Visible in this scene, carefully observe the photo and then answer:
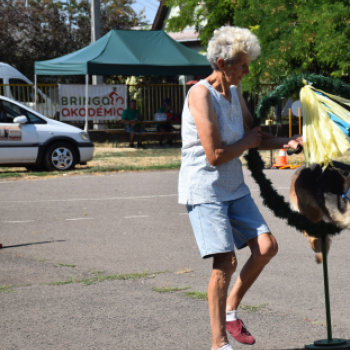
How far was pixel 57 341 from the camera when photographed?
4055 millimetres

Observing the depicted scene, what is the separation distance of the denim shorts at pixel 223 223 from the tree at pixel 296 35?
50.9 feet

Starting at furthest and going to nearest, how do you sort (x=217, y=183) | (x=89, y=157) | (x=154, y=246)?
1. (x=89, y=157)
2. (x=154, y=246)
3. (x=217, y=183)

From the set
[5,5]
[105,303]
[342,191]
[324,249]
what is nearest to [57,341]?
[105,303]

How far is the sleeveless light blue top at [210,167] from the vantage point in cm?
353

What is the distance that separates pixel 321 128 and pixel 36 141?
1166 centimetres

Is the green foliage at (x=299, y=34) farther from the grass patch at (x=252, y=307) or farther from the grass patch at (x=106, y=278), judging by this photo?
the grass patch at (x=252, y=307)

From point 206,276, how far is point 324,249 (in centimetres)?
205

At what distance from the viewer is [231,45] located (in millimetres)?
3434

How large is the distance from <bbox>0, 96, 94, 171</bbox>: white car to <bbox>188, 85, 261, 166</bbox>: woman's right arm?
1118 centimetres

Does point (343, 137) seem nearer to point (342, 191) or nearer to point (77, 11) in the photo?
point (342, 191)

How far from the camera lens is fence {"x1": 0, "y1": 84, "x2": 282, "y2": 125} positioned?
22.0 metres

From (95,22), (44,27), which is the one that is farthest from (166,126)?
(44,27)

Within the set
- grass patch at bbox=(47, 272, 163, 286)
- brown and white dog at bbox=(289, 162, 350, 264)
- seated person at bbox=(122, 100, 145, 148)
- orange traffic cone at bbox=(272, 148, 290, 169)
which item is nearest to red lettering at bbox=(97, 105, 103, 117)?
seated person at bbox=(122, 100, 145, 148)

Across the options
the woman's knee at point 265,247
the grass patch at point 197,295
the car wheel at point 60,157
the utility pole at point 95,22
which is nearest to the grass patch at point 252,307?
the grass patch at point 197,295
